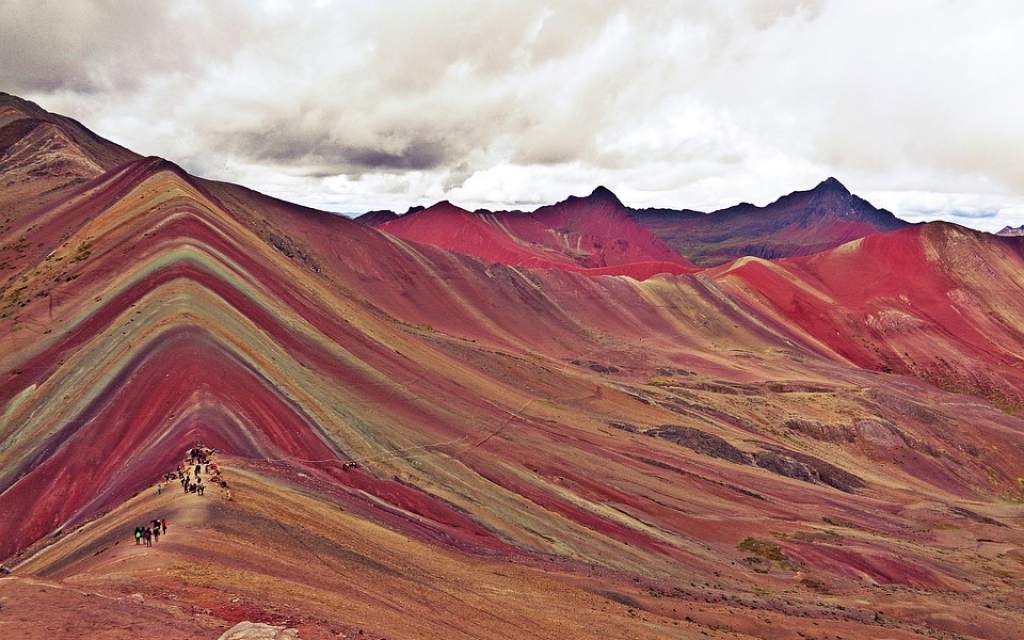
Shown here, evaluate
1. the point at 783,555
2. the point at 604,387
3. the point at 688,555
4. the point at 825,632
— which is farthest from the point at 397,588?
the point at 604,387

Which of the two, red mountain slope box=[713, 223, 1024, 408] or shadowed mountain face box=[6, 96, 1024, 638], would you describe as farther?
red mountain slope box=[713, 223, 1024, 408]

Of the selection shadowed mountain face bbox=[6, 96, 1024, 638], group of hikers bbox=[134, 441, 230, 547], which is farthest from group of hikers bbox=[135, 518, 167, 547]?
shadowed mountain face bbox=[6, 96, 1024, 638]

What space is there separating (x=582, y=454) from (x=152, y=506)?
3386 centimetres

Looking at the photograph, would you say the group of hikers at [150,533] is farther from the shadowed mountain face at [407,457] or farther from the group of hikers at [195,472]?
the group of hikers at [195,472]

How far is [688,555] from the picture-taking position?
38375 millimetres

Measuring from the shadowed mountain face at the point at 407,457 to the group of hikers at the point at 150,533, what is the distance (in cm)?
48

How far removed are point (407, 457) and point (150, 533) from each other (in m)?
21.3

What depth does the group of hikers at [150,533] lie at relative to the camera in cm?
2008

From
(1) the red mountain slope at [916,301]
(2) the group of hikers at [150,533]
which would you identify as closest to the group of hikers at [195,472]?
(2) the group of hikers at [150,533]

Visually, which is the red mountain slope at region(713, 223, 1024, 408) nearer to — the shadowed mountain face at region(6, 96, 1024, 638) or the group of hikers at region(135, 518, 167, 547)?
the shadowed mountain face at region(6, 96, 1024, 638)

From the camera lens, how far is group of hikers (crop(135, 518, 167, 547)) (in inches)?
790

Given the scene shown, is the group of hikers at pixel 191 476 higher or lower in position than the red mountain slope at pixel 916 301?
lower

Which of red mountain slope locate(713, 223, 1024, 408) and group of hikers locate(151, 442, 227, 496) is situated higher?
red mountain slope locate(713, 223, 1024, 408)

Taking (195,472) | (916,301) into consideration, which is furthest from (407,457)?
(916,301)
